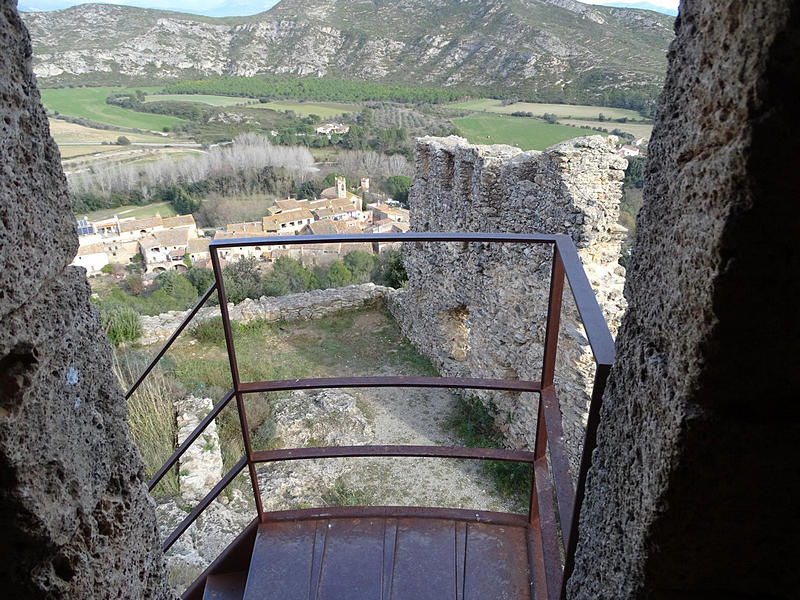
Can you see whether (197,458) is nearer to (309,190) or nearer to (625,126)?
(625,126)

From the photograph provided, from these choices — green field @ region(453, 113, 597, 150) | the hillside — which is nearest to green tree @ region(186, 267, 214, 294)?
green field @ region(453, 113, 597, 150)

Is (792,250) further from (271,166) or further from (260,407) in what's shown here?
(271,166)

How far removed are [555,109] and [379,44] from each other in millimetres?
19049

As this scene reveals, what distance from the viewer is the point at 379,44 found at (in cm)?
3791

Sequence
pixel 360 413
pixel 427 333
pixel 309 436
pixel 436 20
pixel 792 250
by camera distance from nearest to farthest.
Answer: pixel 792 250 → pixel 309 436 → pixel 360 413 → pixel 427 333 → pixel 436 20

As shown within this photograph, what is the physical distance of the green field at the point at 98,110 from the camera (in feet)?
122

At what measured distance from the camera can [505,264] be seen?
666 cm

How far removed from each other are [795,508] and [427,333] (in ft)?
26.6

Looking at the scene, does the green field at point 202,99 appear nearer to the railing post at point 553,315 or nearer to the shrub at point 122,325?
the shrub at point 122,325

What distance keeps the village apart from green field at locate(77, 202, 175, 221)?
3.14 meters

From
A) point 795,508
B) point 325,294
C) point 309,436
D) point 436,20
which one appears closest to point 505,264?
point 309,436

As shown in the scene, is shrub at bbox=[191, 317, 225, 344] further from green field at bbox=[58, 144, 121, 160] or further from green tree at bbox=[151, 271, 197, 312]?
green field at bbox=[58, 144, 121, 160]

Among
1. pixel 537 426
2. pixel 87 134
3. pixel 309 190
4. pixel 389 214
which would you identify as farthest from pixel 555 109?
pixel 87 134

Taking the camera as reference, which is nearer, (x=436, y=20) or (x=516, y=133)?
(x=516, y=133)
